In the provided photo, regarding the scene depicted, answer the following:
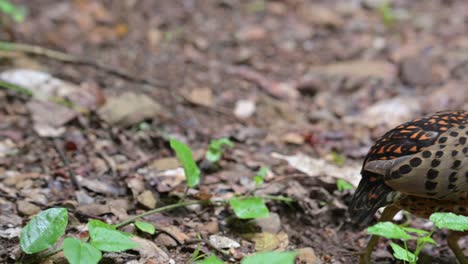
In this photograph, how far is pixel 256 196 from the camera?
14.5 feet

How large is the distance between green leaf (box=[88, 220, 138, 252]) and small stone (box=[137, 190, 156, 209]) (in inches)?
37.7

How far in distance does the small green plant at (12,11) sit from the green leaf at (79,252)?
3.85 m

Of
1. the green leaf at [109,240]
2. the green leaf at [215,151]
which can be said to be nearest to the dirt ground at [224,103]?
the green leaf at [215,151]

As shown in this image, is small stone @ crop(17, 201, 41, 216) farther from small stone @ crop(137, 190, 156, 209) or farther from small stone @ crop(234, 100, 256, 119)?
small stone @ crop(234, 100, 256, 119)

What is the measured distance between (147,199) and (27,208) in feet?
2.46

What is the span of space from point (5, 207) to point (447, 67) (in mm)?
4755

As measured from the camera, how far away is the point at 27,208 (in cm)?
401

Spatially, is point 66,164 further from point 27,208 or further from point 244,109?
point 244,109

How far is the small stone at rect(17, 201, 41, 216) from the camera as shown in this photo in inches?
157

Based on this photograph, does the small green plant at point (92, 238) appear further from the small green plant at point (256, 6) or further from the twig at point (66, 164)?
the small green plant at point (256, 6)

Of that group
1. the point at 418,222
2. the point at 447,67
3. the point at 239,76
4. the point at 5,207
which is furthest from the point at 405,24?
the point at 5,207

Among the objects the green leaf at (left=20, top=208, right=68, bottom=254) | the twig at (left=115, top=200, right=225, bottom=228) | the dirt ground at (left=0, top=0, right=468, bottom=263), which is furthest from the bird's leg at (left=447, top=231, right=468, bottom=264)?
the green leaf at (left=20, top=208, right=68, bottom=254)

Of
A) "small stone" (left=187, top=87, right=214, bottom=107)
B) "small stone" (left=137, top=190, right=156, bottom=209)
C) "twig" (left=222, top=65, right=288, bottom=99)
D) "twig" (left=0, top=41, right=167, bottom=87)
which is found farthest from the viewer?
"twig" (left=222, top=65, right=288, bottom=99)

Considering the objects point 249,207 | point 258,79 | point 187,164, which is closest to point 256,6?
point 258,79
